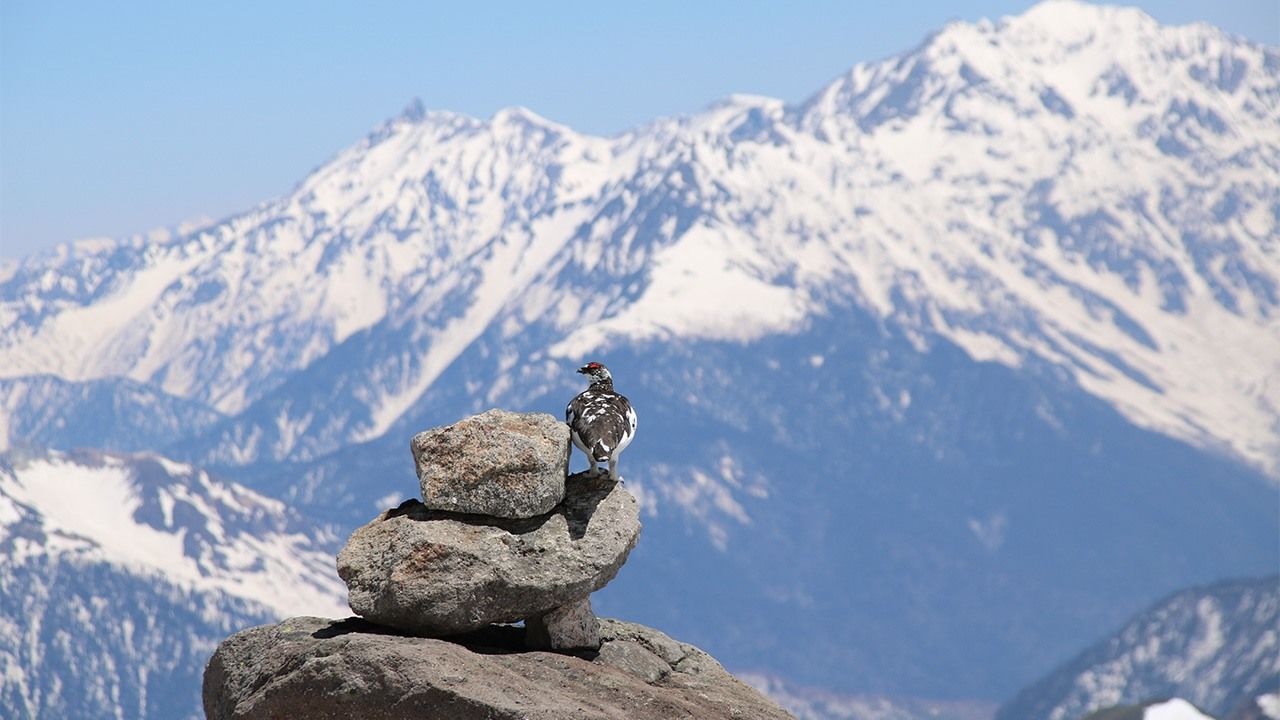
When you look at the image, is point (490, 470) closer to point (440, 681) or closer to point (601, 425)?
point (601, 425)

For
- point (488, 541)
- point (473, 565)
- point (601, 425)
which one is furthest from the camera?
point (601, 425)

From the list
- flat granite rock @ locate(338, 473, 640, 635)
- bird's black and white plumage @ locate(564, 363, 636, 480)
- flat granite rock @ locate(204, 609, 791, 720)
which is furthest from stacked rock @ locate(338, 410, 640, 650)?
flat granite rock @ locate(204, 609, 791, 720)

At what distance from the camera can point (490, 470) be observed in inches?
1754

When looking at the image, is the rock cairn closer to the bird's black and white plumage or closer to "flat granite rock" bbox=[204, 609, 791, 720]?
"flat granite rock" bbox=[204, 609, 791, 720]

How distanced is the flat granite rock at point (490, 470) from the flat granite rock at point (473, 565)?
0.51m

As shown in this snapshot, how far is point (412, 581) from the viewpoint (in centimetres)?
4347

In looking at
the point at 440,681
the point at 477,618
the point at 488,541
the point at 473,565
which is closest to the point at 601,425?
the point at 488,541

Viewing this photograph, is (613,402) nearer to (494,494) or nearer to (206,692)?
(494,494)

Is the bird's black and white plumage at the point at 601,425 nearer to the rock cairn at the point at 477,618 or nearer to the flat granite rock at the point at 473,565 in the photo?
the rock cairn at the point at 477,618

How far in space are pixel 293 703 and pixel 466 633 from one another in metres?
5.20

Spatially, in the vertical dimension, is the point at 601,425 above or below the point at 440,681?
above

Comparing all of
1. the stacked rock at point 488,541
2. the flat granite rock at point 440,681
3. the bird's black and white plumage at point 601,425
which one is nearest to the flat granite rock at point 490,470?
the stacked rock at point 488,541

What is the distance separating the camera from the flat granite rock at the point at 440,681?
41375mm

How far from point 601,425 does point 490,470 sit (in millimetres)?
3281
